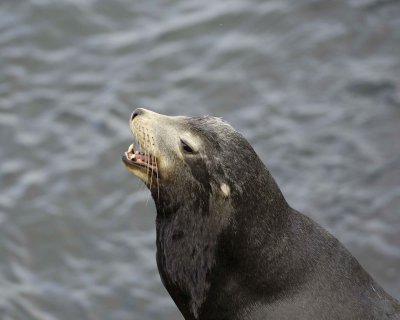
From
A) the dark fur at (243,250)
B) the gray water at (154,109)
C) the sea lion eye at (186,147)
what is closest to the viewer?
the dark fur at (243,250)

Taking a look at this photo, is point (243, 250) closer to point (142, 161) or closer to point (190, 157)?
point (190, 157)

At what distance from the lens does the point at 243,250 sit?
7.01m

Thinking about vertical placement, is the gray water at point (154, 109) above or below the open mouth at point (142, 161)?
above

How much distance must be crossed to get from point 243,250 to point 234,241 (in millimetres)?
87

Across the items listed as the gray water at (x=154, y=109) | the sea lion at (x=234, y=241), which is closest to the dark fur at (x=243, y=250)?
the sea lion at (x=234, y=241)

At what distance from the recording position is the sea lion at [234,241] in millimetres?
6926

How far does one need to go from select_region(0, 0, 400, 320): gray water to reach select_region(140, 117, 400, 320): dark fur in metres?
3.27

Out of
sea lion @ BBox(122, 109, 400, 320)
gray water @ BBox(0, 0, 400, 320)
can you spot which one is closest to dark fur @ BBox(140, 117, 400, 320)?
sea lion @ BBox(122, 109, 400, 320)

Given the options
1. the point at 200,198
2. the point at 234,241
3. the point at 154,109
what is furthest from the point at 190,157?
the point at 154,109

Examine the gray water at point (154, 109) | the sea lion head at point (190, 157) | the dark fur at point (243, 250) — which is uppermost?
the gray water at point (154, 109)

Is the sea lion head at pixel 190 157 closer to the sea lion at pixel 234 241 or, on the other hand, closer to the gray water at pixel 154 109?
the sea lion at pixel 234 241

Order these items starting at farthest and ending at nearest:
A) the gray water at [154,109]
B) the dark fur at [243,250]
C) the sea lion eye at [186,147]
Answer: the gray water at [154,109]
the sea lion eye at [186,147]
the dark fur at [243,250]

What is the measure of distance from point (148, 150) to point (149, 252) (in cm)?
395

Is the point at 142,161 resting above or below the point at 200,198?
above
